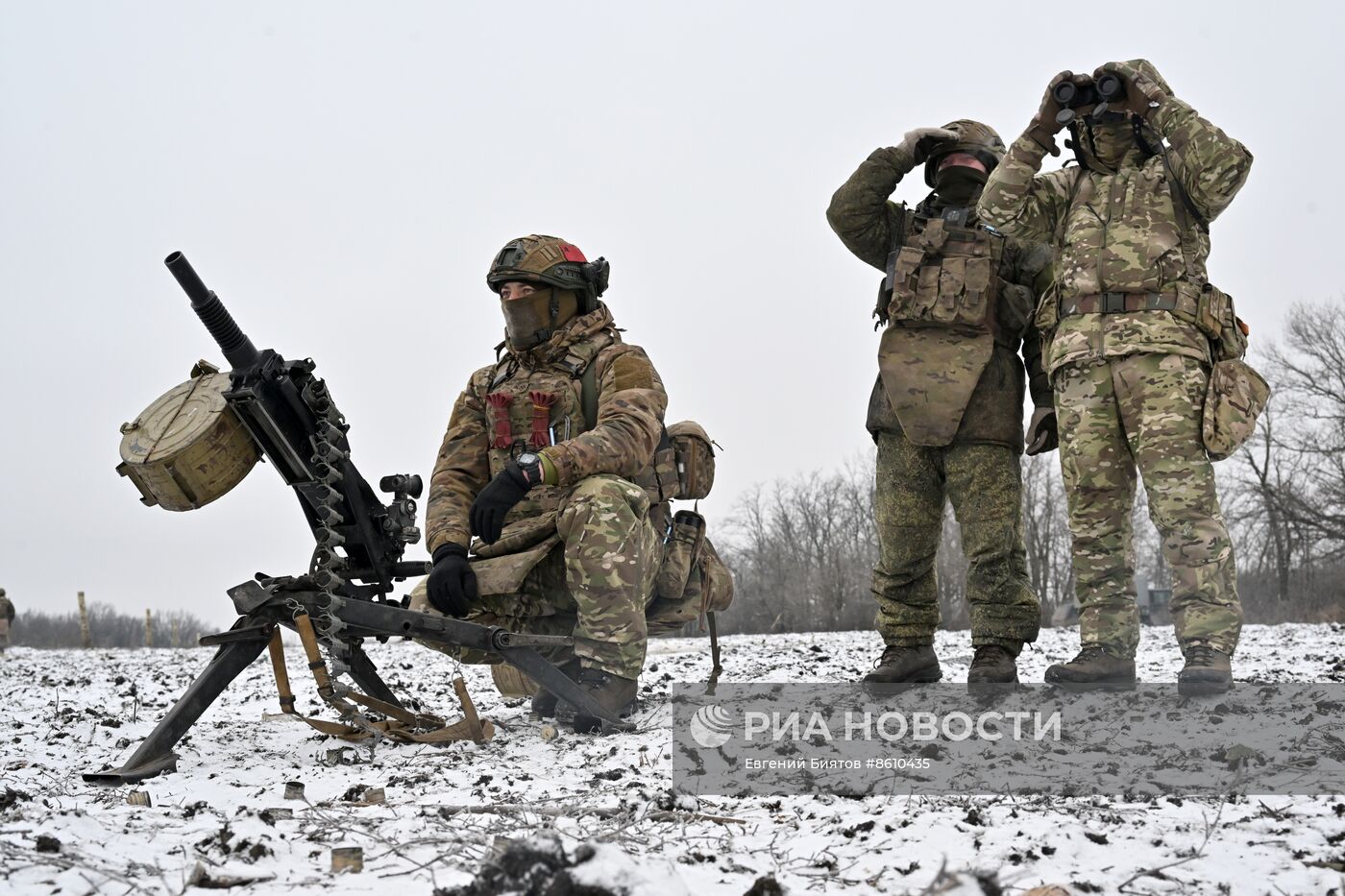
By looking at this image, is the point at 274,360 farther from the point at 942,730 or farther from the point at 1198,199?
the point at 1198,199

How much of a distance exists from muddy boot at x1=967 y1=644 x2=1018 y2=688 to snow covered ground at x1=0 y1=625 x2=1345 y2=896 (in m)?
1.33

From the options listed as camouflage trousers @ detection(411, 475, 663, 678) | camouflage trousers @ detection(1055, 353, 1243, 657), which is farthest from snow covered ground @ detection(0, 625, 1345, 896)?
camouflage trousers @ detection(1055, 353, 1243, 657)

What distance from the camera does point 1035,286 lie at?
16.4 feet

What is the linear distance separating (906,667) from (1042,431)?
1.18 m

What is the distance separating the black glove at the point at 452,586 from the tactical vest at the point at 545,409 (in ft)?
1.61

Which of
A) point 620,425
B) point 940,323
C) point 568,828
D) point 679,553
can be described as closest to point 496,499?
point 620,425

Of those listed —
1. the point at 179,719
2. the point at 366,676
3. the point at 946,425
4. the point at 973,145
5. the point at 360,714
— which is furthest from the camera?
the point at 973,145

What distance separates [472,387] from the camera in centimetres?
512

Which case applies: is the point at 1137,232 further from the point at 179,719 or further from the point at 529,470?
the point at 179,719

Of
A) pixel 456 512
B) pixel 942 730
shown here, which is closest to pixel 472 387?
pixel 456 512

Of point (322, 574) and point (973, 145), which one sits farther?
point (973, 145)

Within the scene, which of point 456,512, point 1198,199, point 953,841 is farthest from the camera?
point 456,512

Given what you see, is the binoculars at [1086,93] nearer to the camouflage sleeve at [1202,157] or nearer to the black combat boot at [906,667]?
the camouflage sleeve at [1202,157]

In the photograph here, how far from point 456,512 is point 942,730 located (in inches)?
87.1
